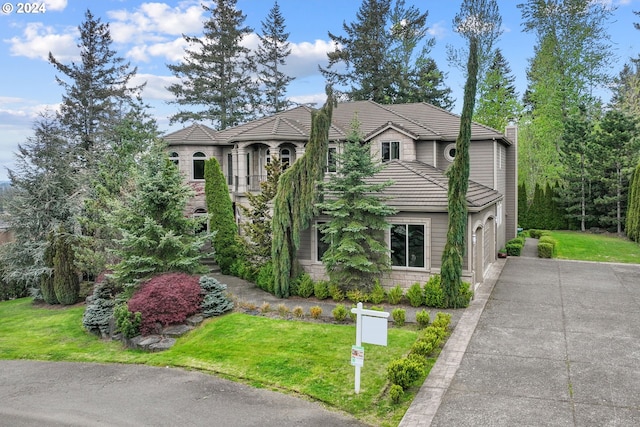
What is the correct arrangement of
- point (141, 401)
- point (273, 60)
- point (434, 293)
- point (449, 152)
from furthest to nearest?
point (273, 60), point (449, 152), point (434, 293), point (141, 401)

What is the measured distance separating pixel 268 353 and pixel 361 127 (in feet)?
49.9

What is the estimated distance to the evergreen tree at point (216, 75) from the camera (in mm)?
39844

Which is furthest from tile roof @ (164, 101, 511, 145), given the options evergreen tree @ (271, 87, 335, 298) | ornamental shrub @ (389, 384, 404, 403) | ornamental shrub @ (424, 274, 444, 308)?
ornamental shrub @ (389, 384, 404, 403)

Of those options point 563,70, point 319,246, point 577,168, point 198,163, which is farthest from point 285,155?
point 563,70

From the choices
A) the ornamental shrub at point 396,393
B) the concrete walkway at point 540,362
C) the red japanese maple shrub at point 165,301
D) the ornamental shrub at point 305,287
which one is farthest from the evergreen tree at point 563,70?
the ornamental shrub at point 396,393

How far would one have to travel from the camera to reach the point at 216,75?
133 ft

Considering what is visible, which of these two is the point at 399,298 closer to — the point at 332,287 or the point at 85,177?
the point at 332,287

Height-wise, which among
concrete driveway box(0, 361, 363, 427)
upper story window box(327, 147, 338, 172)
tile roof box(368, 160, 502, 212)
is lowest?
concrete driveway box(0, 361, 363, 427)

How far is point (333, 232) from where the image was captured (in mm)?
13750

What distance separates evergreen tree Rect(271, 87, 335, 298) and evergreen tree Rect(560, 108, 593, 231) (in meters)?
21.3

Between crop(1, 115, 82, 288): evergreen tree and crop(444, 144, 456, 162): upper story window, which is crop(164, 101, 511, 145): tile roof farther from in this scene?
crop(1, 115, 82, 288): evergreen tree

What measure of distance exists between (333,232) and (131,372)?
6.56 metres

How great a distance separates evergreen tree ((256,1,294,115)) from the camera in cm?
4188

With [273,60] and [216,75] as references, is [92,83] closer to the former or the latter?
[216,75]
